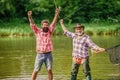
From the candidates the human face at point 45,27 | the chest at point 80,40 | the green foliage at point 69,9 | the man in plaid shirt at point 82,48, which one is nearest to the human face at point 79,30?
the man in plaid shirt at point 82,48

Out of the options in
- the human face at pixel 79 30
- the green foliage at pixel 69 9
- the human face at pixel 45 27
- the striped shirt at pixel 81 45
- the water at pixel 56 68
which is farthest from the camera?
the green foliage at pixel 69 9

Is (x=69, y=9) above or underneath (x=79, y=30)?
underneath

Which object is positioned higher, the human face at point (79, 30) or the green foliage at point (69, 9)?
the human face at point (79, 30)

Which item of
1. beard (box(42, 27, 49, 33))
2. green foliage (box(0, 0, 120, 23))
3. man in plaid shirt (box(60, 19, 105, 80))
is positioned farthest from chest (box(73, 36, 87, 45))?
green foliage (box(0, 0, 120, 23))

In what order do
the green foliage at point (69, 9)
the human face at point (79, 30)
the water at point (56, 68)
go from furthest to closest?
the green foliage at point (69, 9) < the water at point (56, 68) < the human face at point (79, 30)

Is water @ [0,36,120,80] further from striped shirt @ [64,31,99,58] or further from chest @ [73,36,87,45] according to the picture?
chest @ [73,36,87,45]

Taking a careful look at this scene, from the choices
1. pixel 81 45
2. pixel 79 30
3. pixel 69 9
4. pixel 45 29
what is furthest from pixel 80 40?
pixel 69 9

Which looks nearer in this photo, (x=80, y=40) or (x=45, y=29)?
(x=80, y=40)

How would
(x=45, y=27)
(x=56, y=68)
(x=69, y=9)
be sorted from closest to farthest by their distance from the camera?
(x=45, y=27) → (x=56, y=68) → (x=69, y=9)

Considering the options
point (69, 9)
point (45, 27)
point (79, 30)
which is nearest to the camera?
point (79, 30)

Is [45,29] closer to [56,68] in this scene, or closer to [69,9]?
[56,68]

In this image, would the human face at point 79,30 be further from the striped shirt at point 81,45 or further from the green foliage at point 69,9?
the green foliage at point 69,9

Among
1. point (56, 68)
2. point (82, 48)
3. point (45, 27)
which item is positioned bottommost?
point (56, 68)

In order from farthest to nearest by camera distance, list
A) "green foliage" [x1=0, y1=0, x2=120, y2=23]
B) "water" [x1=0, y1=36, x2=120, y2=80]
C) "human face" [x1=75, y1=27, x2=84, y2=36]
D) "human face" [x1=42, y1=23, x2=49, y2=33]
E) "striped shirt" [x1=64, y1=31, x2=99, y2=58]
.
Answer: "green foliage" [x1=0, y1=0, x2=120, y2=23]
"water" [x1=0, y1=36, x2=120, y2=80]
"human face" [x1=42, y1=23, x2=49, y2=33]
"striped shirt" [x1=64, y1=31, x2=99, y2=58]
"human face" [x1=75, y1=27, x2=84, y2=36]
